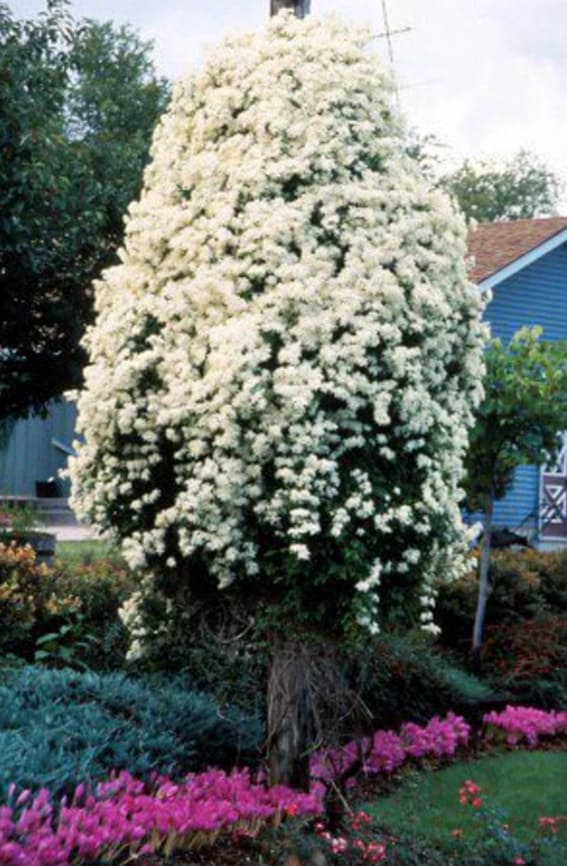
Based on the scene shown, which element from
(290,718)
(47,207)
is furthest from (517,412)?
(47,207)

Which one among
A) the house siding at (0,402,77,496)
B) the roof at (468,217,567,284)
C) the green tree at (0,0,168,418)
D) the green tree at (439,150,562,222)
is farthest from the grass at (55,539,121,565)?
the green tree at (439,150,562,222)

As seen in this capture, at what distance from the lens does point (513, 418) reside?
11117mm

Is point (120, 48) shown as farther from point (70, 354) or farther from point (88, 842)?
point (88, 842)

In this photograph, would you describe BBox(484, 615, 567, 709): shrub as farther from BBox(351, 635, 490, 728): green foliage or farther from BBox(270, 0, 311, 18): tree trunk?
BBox(270, 0, 311, 18): tree trunk

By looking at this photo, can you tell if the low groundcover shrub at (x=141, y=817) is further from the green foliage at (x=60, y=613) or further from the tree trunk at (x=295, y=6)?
the tree trunk at (x=295, y=6)

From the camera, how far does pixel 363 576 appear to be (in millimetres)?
5957

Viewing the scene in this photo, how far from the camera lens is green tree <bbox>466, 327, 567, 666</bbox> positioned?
11.1 m

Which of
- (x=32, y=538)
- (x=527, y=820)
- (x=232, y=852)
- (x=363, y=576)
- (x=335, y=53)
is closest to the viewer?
(x=232, y=852)

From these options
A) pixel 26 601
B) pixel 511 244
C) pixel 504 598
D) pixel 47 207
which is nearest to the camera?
pixel 26 601

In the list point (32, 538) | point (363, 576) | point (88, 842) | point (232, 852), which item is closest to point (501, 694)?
point (32, 538)

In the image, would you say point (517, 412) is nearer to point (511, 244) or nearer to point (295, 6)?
point (295, 6)

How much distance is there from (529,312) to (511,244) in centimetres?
124

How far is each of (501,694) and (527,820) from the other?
287 centimetres

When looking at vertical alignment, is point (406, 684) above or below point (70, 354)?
below
